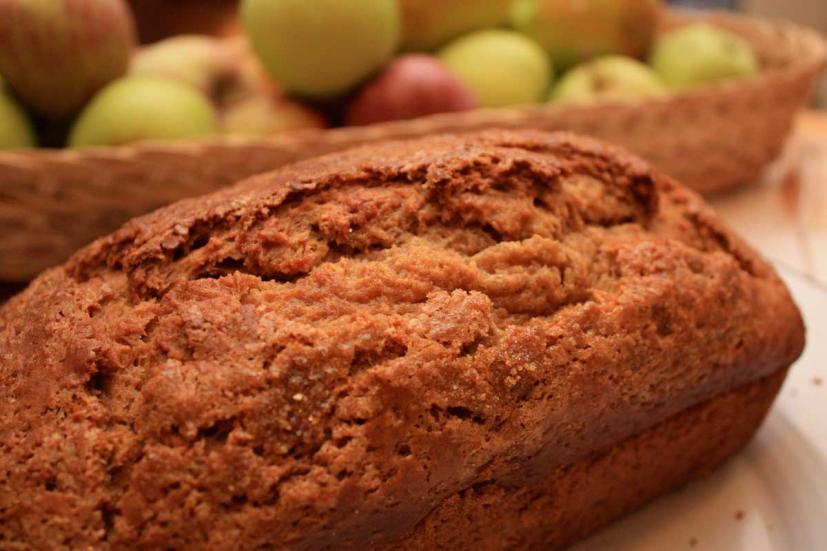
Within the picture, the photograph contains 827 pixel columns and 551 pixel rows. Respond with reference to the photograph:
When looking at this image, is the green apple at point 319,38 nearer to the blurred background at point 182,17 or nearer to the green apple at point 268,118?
the green apple at point 268,118

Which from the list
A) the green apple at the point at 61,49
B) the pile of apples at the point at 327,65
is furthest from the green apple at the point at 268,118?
the green apple at the point at 61,49

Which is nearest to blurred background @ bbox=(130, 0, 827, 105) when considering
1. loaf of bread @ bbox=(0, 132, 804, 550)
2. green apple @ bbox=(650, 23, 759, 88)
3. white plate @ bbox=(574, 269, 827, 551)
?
green apple @ bbox=(650, 23, 759, 88)

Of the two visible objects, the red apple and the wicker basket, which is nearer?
the wicker basket

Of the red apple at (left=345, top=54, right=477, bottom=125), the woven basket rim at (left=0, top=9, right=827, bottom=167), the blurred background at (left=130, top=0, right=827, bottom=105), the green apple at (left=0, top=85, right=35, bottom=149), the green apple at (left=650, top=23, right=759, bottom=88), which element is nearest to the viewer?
the woven basket rim at (left=0, top=9, right=827, bottom=167)

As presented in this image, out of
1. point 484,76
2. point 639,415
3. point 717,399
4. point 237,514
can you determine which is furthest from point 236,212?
point 484,76

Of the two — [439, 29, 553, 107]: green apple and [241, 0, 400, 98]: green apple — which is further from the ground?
[241, 0, 400, 98]: green apple

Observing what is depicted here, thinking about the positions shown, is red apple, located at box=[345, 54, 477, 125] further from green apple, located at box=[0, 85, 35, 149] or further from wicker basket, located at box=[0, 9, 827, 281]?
green apple, located at box=[0, 85, 35, 149]

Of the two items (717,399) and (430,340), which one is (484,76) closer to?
(717,399)
